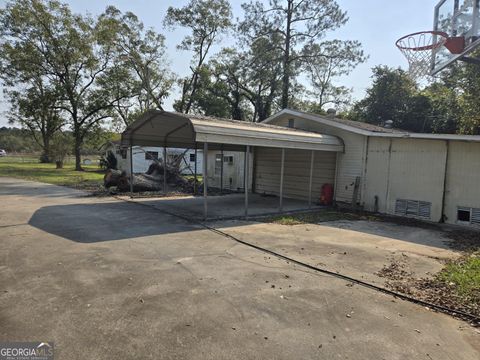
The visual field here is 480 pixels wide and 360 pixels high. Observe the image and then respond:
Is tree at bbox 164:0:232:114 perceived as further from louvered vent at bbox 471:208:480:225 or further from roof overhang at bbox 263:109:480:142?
louvered vent at bbox 471:208:480:225

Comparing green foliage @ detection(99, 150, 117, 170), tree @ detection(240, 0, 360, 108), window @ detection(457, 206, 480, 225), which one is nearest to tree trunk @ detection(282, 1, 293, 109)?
tree @ detection(240, 0, 360, 108)

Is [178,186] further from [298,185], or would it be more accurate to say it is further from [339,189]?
[339,189]

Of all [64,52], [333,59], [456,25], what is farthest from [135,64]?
[456,25]

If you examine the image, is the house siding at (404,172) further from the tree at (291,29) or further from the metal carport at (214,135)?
the tree at (291,29)

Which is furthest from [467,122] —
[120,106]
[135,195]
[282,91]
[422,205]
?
[120,106]

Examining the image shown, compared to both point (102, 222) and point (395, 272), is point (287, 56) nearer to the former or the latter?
point (102, 222)

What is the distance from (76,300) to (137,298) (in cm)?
67

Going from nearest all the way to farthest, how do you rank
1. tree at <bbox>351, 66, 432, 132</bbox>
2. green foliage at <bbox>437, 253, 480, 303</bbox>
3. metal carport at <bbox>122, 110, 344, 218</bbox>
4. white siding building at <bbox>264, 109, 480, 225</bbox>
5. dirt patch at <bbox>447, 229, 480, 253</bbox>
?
green foliage at <bbox>437, 253, 480, 303</bbox> < dirt patch at <bbox>447, 229, 480, 253</bbox> < metal carport at <bbox>122, 110, 344, 218</bbox> < white siding building at <bbox>264, 109, 480, 225</bbox> < tree at <bbox>351, 66, 432, 132</bbox>

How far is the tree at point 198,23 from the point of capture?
25.5 metres

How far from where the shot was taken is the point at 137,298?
357 cm

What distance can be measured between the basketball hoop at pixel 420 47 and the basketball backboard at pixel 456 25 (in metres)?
0.13

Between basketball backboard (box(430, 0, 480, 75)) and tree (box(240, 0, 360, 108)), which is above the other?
tree (box(240, 0, 360, 108))

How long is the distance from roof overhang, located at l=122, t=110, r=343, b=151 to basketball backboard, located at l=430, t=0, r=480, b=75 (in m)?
3.87

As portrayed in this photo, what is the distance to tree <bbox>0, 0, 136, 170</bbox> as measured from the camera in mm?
24766
